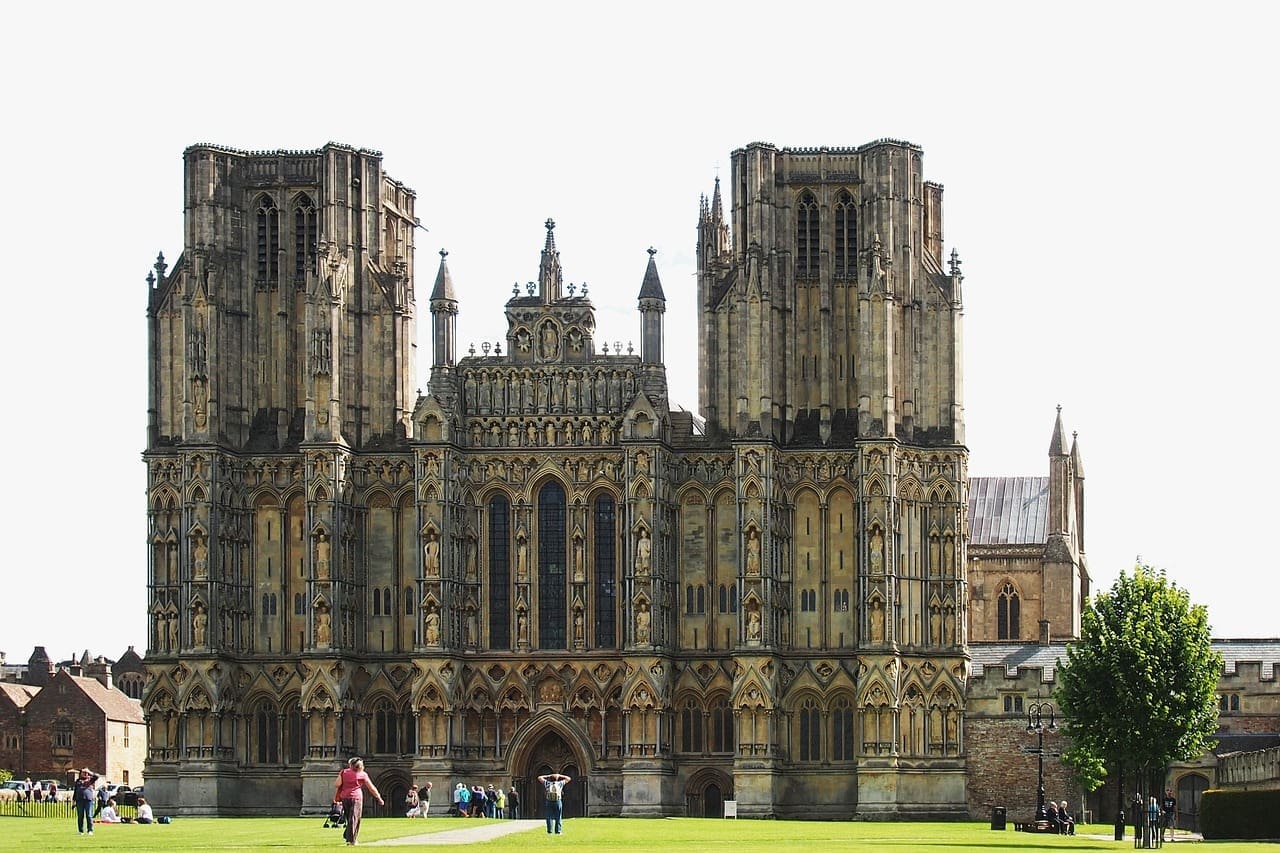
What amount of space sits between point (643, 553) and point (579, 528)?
3.34 metres

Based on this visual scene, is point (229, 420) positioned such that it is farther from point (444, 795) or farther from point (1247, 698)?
point (1247, 698)

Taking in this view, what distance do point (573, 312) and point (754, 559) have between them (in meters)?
11.7

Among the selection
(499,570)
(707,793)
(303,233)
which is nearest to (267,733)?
(499,570)

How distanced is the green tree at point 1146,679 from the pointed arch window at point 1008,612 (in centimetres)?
4783

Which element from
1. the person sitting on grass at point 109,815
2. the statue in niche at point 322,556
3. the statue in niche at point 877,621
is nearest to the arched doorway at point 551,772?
the statue in niche at point 322,556

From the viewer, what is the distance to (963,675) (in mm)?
92688

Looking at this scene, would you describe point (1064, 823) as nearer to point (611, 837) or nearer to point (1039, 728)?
point (1039, 728)

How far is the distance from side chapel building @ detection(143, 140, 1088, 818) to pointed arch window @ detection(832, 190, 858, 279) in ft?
0.68

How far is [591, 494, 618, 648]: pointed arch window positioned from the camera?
95188 millimetres

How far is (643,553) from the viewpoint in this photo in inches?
3659

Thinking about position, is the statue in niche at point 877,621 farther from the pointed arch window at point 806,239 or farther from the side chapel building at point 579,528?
the pointed arch window at point 806,239

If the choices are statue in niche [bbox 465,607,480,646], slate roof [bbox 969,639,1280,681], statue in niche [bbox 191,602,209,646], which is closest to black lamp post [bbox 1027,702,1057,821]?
slate roof [bbox 969,639,1280,681]

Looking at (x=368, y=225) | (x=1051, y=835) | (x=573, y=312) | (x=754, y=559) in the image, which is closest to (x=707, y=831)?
(x=1051, y=835)

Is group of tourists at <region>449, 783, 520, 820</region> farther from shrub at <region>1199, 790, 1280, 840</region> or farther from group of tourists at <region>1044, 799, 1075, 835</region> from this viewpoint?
shrub at <region>1199, 790, 1280, 840</region>
